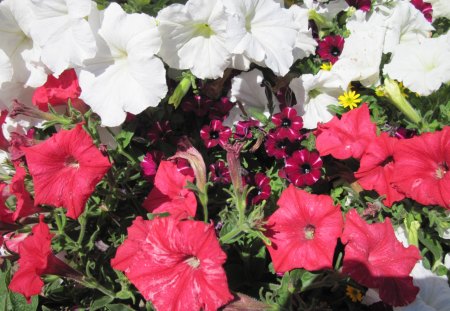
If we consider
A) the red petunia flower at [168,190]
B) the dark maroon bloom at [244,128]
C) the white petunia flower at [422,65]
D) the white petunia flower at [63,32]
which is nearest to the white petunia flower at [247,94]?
the dark maroon bloom at [244,128]

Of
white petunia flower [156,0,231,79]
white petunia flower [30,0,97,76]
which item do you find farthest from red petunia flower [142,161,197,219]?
white petunia flower [30,0,97,76]

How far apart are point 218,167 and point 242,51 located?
422mm

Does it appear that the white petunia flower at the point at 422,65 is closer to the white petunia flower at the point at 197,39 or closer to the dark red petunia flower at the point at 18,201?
the white petunia flower at the point at 197,39

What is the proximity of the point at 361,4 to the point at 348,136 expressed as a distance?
766 mm

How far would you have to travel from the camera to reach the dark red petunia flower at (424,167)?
1374mm

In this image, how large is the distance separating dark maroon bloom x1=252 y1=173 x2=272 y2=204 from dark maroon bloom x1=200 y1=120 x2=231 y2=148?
18 cm

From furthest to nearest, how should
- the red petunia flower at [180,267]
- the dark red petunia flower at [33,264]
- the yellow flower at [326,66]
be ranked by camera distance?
the yellow flower at [326,66], the dark red petunia flower at [33,264], the red petunia flower at [180,267]

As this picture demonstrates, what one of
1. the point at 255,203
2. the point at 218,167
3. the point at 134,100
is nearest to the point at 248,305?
the point at 255,203

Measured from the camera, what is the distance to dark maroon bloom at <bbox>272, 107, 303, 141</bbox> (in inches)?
61.7

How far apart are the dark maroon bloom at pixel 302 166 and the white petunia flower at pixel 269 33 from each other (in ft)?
A: 0.96

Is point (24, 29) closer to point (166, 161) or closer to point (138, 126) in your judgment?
point (138, 126)

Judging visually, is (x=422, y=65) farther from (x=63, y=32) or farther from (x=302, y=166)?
(x=63, y=32)

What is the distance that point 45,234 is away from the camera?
1.23 m

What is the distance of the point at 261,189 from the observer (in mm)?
1568
